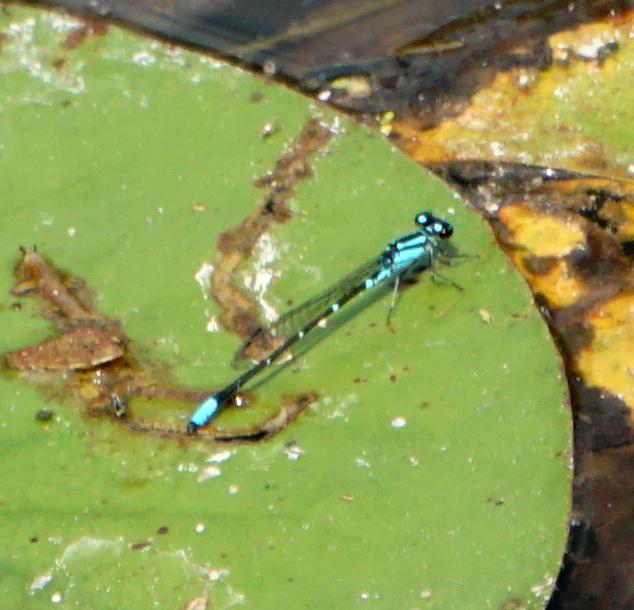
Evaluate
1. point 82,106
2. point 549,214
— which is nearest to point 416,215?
point 549,214

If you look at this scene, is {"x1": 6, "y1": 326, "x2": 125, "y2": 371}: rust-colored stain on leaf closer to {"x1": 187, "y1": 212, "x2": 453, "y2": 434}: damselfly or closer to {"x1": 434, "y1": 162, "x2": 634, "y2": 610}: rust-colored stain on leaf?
{"x1": 187, "y1": 212, "x2": 453, "y2": 434}: damselfly

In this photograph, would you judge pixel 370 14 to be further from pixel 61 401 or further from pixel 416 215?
pixel 61 401

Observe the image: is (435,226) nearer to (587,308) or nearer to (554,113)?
(587,308)

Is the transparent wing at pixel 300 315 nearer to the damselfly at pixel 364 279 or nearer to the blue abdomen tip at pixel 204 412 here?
Result: the damselfly at pixel 364 279

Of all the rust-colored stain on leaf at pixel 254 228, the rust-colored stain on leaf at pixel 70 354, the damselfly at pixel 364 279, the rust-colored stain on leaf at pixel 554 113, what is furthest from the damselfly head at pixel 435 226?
the rust-colored stain on leaf at pixel 70 354

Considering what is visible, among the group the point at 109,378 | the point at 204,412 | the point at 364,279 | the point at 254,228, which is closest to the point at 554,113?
the point at 364,279

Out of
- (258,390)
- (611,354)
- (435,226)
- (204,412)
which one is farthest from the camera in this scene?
(611,354)
